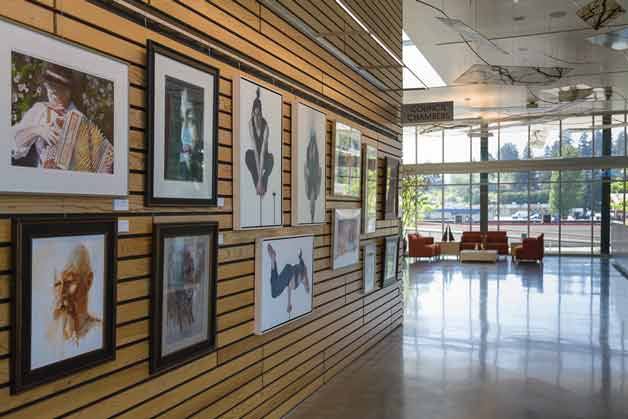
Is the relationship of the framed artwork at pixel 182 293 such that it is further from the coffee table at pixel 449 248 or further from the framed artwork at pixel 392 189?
the coffee table at pixel 449 248

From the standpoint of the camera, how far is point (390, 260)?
8438 mm

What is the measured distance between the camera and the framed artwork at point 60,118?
231cm

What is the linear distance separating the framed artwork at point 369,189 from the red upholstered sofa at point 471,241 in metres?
14.4

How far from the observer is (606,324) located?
29.5ft

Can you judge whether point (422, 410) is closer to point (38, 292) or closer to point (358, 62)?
point (38, 292)

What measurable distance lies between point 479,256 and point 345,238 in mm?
14409

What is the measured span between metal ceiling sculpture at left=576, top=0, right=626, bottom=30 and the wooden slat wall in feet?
9.87

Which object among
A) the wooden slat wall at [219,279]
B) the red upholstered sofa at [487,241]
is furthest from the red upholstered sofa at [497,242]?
the wooden slat wall at [219,279]

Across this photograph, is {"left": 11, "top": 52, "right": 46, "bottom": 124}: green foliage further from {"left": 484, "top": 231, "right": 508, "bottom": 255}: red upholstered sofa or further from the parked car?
the parked car

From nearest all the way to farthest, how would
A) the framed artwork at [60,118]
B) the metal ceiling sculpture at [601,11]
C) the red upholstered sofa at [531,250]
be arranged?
the framed artwork at [60,118] → the metal ceiling sculpture at [601,11] → the red upholstered sofa at [531,250]

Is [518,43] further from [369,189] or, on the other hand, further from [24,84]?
[24,84]

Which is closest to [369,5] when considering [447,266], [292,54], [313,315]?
[292,54]

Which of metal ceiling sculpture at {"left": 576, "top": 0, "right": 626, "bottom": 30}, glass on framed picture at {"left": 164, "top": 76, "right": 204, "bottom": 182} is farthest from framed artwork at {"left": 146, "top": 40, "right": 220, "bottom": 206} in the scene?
metal ceiling sculpture at {"left": 576, "top": 0, "right": 626, "bottom": 30}

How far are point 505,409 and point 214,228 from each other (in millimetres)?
3265
